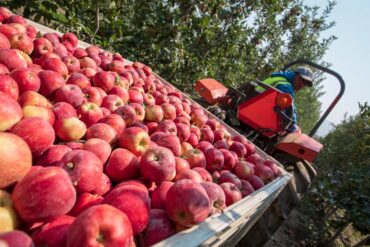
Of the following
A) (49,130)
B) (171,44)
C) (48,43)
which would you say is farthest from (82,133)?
(171,44)

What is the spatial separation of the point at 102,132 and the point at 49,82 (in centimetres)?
60

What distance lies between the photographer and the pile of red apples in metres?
1.06

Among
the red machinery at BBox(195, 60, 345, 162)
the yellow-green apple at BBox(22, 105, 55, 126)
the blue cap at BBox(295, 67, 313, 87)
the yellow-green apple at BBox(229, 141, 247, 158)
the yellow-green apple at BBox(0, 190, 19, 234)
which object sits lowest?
the yellow-green apple at BBox(0, 190, 19, 234)

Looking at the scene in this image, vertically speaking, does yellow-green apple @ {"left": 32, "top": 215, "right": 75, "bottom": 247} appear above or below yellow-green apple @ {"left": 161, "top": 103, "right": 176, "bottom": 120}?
below

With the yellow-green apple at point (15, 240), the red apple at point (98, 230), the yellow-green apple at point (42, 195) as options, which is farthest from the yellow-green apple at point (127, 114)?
the yellow-green apple at point (15, 240)

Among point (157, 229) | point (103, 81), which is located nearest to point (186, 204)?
point (157, 229)

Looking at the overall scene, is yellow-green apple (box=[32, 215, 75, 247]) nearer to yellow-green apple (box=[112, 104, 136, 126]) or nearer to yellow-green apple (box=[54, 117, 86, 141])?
yellow-green apple (box=[54, 117, 86, 141])

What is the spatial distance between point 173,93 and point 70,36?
1315 mm

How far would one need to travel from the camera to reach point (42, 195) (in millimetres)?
1057

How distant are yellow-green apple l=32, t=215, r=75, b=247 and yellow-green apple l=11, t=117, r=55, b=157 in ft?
1.47

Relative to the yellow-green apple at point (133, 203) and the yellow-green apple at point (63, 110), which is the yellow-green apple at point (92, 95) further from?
the yellow-green apple at point (133, 203)

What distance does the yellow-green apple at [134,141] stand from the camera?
6.06ft

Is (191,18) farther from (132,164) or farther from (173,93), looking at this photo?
(132,164)

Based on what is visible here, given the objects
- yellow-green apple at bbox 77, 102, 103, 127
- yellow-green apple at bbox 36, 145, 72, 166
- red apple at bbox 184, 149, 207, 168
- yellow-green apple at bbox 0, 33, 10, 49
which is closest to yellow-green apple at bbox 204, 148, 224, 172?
red apple at bbox 184, 149, 207, 168
